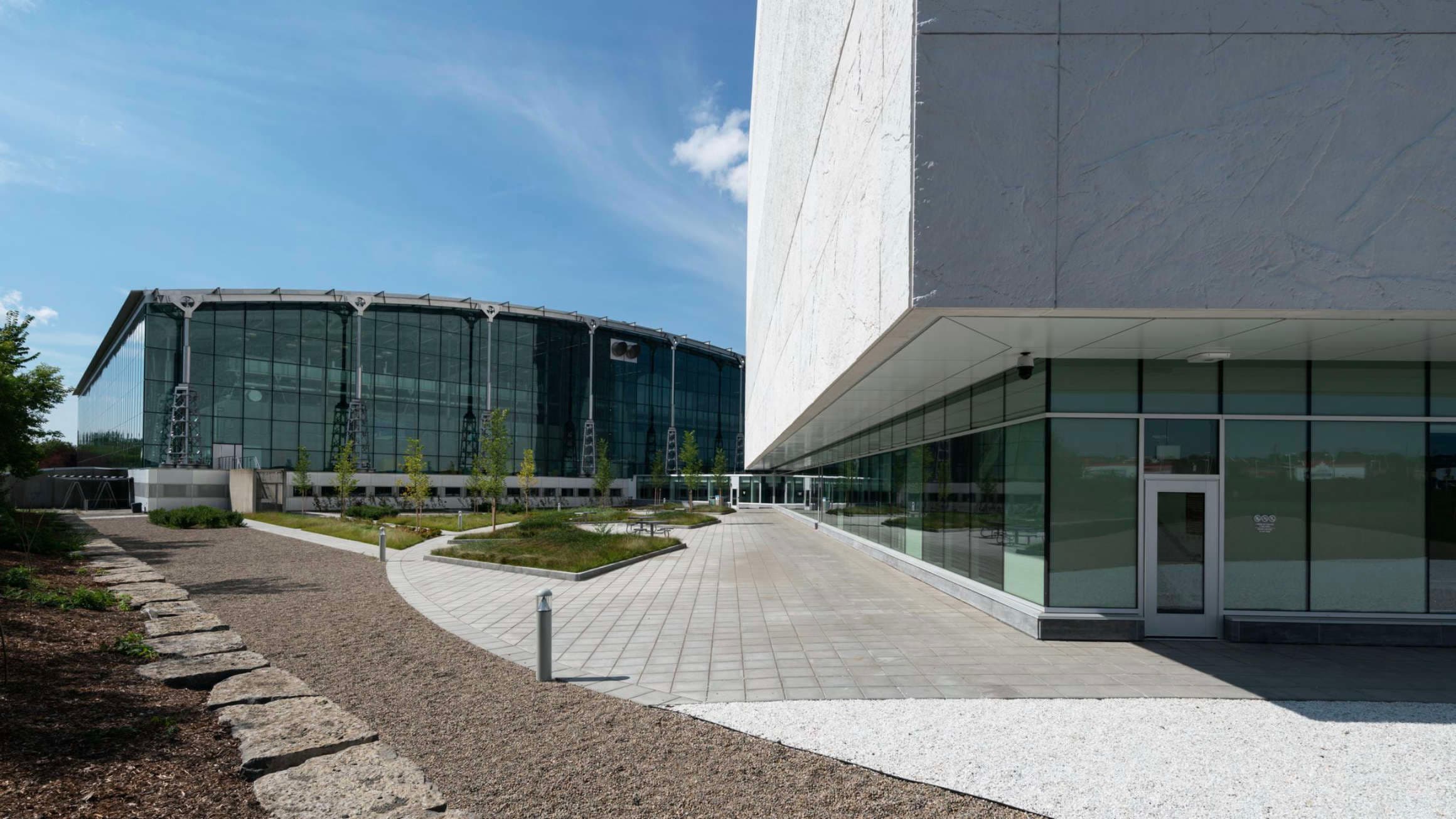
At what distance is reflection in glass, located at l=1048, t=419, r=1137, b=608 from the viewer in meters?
10.0

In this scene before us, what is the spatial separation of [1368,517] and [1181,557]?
2631 mm

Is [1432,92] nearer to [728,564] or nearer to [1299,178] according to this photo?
[1299,178]

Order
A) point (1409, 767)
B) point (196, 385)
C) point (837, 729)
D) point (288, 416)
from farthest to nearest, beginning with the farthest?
1. point (288, 416)
2. point (196, 385)
3. point (837, 729)
4. point (1409, 767)

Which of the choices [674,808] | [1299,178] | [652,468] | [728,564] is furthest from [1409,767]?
[652,468]

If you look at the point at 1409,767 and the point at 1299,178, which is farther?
the point at 1299,178

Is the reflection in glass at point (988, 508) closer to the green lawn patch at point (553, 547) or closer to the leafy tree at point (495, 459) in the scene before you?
the green lawn patch at point (553, 547)

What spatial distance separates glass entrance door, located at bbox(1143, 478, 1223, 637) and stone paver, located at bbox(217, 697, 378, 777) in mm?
9694

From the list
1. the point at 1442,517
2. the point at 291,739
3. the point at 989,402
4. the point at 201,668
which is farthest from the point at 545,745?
the point at 1442,517

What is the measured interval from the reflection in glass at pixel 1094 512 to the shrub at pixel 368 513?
39.9m

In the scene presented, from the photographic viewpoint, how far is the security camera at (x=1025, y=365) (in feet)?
32.1

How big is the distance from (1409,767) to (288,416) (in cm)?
6878

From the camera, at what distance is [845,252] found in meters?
10.2

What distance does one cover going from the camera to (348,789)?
4.74 m

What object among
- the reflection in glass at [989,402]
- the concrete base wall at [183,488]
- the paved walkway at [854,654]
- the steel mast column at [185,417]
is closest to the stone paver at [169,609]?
the paved walkway at [854,654]
